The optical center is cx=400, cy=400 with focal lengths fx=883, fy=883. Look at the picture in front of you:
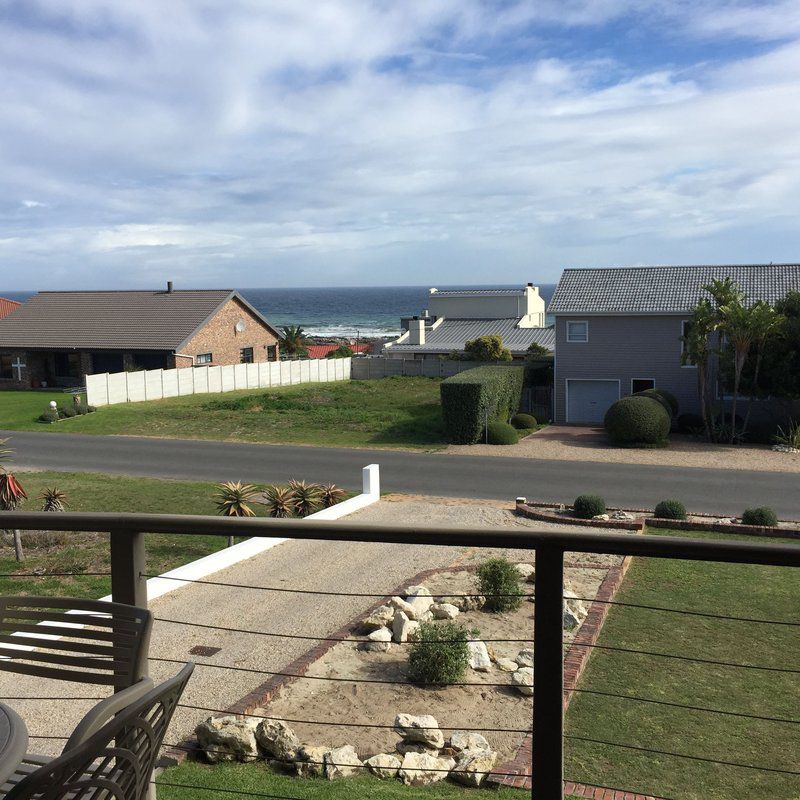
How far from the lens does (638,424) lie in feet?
102

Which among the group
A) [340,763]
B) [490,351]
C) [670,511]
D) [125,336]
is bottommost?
[670,511]

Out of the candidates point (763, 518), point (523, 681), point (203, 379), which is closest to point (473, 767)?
point (523, 681)

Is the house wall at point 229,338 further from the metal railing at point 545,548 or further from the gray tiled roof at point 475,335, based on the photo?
the metal railing at point 545,548

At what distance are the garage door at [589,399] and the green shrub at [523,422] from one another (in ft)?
8.18

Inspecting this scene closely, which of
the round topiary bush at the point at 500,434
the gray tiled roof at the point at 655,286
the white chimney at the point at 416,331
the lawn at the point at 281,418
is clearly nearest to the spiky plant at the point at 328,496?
the lawn at the point at 281,418

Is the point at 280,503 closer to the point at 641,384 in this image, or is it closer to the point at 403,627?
the point at 403,627

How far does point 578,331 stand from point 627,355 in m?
2.33

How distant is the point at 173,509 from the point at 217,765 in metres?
14.1

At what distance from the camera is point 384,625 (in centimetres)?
1140

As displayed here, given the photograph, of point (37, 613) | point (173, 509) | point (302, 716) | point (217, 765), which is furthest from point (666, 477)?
point (37, 613)

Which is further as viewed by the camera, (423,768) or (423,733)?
(423,733)

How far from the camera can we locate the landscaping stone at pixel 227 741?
6.73 metres

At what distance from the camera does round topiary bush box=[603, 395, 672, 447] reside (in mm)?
31172

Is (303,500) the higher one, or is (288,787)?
(288,787)
